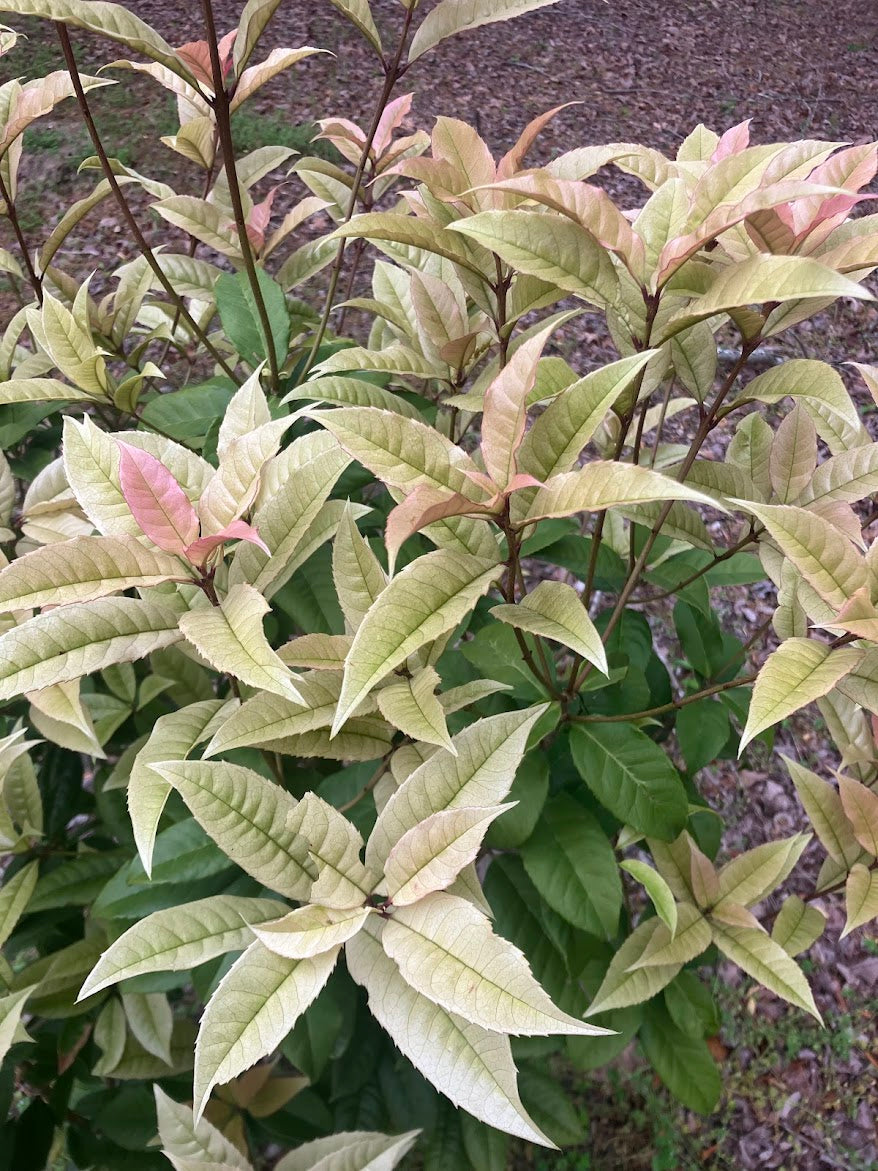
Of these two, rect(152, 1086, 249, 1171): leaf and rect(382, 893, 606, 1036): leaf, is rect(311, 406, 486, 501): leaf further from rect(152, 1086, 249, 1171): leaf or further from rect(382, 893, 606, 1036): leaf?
rect(152, 1086, 249, 1171): leaf

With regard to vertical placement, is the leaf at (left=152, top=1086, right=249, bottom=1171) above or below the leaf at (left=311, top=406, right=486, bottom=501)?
below

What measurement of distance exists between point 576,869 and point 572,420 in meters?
0.70

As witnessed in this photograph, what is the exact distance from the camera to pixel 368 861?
869 mm

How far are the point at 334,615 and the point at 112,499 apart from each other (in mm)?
424

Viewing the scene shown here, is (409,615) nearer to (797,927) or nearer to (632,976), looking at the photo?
(632,976)

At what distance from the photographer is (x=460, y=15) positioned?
1.09 meters

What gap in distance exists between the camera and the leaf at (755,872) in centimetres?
122

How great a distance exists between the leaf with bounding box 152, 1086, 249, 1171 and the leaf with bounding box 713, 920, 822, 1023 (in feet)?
2.34

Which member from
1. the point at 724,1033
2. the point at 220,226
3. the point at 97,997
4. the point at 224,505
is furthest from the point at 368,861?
the point at 724,1033

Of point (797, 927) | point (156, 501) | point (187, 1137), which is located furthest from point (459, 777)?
Answer: point (797, 927)

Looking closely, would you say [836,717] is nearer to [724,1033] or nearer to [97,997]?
[97,997]

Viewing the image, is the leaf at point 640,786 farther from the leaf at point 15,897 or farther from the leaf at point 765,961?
the leaf at point 15,897

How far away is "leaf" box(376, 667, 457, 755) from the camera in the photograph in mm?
804

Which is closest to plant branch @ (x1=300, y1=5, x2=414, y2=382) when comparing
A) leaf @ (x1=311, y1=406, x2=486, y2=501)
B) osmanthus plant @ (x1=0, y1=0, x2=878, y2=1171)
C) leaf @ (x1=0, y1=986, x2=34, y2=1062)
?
osmanthus plant @ (x1=0, y1=0, x2=878, y2=1171)
